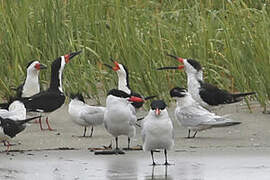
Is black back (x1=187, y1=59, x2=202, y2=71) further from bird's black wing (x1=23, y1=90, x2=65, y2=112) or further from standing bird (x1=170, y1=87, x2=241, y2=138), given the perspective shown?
bird's black wing (x1=23, y1=90, x2=65, y2=112)

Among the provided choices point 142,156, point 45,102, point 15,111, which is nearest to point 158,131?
point 142,156

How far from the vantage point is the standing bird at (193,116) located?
8773 millimetres

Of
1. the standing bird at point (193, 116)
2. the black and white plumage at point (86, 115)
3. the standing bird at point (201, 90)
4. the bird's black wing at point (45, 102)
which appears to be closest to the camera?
the standing bird at point (193, 116)

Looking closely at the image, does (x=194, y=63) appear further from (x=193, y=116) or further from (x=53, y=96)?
(x=53, y=96)

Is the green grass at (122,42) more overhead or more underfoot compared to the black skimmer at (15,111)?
more overhead

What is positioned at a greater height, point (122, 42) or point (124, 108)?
point (122, 42)

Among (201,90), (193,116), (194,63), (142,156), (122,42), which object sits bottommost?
(142,156)

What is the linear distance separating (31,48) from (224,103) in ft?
8.18

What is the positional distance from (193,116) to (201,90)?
1.07m

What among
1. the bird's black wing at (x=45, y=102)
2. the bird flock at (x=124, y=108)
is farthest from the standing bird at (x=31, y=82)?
the bird's black wing at (x=45, y=102)

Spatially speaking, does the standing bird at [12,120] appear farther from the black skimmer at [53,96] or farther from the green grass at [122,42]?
the green grass at [122,42]

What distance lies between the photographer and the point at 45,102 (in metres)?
9.62

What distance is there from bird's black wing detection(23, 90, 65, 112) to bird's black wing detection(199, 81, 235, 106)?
155cm

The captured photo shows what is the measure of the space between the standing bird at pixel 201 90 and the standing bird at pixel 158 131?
217cm
